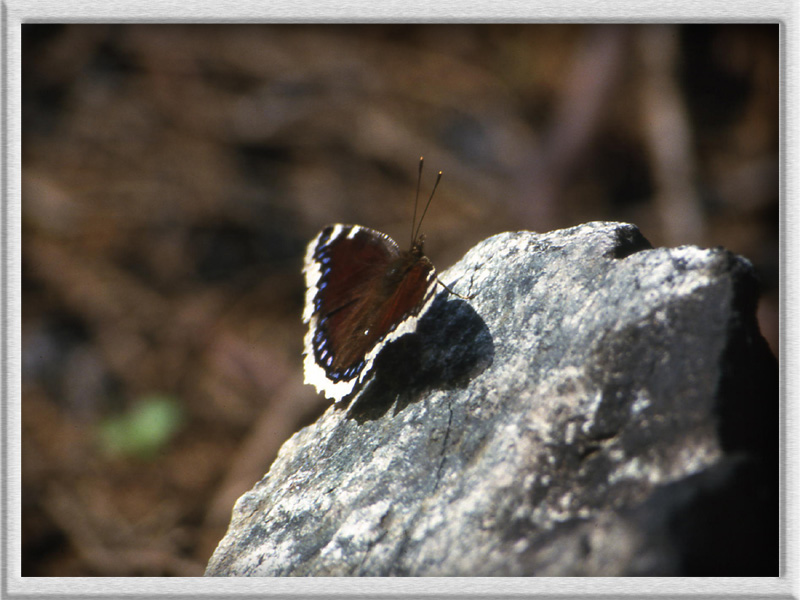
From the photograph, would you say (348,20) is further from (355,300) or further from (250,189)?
(250,189)

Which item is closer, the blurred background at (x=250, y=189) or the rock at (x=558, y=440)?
the rock at (x=558, y=440)

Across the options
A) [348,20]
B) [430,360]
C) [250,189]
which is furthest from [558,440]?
[250,189]

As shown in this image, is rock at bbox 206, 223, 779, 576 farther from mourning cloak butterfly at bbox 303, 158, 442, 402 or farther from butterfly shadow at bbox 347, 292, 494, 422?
mourning cloak butterfly at bbox 303, 158, 442, 402

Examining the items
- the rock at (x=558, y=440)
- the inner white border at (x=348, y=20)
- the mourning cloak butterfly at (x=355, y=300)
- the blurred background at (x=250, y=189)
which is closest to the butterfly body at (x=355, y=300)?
the mourning cloak butterfly at (x=355, y=300)

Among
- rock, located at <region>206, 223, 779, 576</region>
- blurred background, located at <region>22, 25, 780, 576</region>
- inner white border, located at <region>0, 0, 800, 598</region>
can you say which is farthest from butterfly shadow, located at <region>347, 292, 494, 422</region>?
blurred background, located at <region>22, 25, 780, 576</region>

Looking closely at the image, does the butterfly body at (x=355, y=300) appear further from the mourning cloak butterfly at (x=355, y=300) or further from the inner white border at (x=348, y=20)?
the inner white border at (x=348, y=20)

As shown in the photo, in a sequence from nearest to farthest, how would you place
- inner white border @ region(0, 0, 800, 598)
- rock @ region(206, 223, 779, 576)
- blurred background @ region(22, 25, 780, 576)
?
rock @ region(206, 223, 779, 576) → inner white border @ region(0, 0, 800, 598) → blurred background @ region(22, 25, 780, 576)
